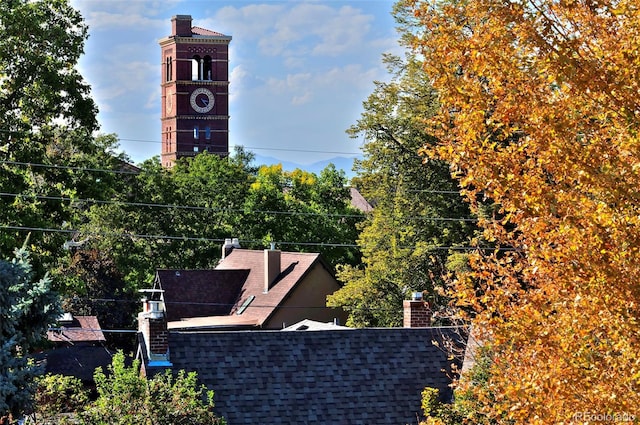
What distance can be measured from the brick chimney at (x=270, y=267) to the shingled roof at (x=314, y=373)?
21837 mm

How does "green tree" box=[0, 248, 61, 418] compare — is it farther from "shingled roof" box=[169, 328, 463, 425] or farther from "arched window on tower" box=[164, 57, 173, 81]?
"arched window on tower" box=[164, 57, 173, 81]

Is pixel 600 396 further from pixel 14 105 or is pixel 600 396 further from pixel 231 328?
pixel 231 328

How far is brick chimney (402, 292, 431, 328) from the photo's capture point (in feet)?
82.1

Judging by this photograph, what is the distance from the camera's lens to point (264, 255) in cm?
4600

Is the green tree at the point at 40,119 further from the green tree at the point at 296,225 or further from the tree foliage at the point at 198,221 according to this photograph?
the green tree at the point at 296,225

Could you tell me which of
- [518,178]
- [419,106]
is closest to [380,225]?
[419,106]

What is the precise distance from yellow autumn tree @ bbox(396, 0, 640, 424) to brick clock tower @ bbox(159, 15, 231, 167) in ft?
318

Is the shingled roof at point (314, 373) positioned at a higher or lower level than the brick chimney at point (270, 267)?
lower

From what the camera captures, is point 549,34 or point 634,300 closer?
point 634,300

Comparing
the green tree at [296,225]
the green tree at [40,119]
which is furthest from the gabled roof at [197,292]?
the green tree at [40,119]

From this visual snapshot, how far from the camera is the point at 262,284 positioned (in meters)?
46.0

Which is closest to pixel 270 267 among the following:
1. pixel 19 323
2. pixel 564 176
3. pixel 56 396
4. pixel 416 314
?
pixel 416 314

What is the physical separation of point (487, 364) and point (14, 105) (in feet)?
55.7

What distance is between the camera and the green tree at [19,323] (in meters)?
14.8
